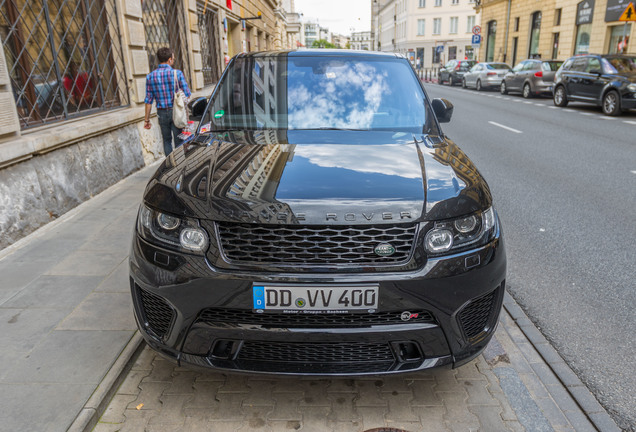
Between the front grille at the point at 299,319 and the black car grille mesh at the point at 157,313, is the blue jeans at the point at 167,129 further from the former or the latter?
the front grille at the point at 299,319

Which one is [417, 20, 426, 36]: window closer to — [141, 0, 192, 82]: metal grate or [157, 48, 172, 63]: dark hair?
[141, 0, 192, 82]: metal grate

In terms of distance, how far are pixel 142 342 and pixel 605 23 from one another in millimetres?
28481

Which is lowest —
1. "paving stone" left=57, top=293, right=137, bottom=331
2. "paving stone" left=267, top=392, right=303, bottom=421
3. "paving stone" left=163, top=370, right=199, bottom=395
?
"paving stone" left=267, top=392, right=303, bottom=421

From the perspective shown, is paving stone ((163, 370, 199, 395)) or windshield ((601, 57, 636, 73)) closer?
paving stone ((163, 370, 199, 395))

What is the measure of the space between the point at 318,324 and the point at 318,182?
668 mm

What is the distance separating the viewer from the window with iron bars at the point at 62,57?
5695mm

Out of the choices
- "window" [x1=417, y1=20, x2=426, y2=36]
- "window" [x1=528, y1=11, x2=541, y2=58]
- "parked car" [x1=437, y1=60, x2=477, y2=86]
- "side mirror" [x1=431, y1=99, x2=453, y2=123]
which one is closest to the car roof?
"side mirror" [x1=431, y1=99, x2=453, y2=123]

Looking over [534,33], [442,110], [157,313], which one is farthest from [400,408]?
[534,33]

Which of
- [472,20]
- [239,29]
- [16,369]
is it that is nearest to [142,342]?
[16,369]

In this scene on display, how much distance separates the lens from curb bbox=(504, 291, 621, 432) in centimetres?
240

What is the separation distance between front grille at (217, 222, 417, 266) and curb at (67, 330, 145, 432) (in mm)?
1076

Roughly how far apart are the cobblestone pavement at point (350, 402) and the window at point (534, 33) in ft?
114

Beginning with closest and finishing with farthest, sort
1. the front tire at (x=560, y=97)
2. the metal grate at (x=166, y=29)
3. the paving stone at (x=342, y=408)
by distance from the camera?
the paving stone at (x=342, y=408) → the metal grate at (x=166, y=29) → the front tire at (x=560, y=97)

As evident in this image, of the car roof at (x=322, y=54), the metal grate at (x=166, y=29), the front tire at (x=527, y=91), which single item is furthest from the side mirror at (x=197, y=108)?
the front tire at (x=527, y=91)
